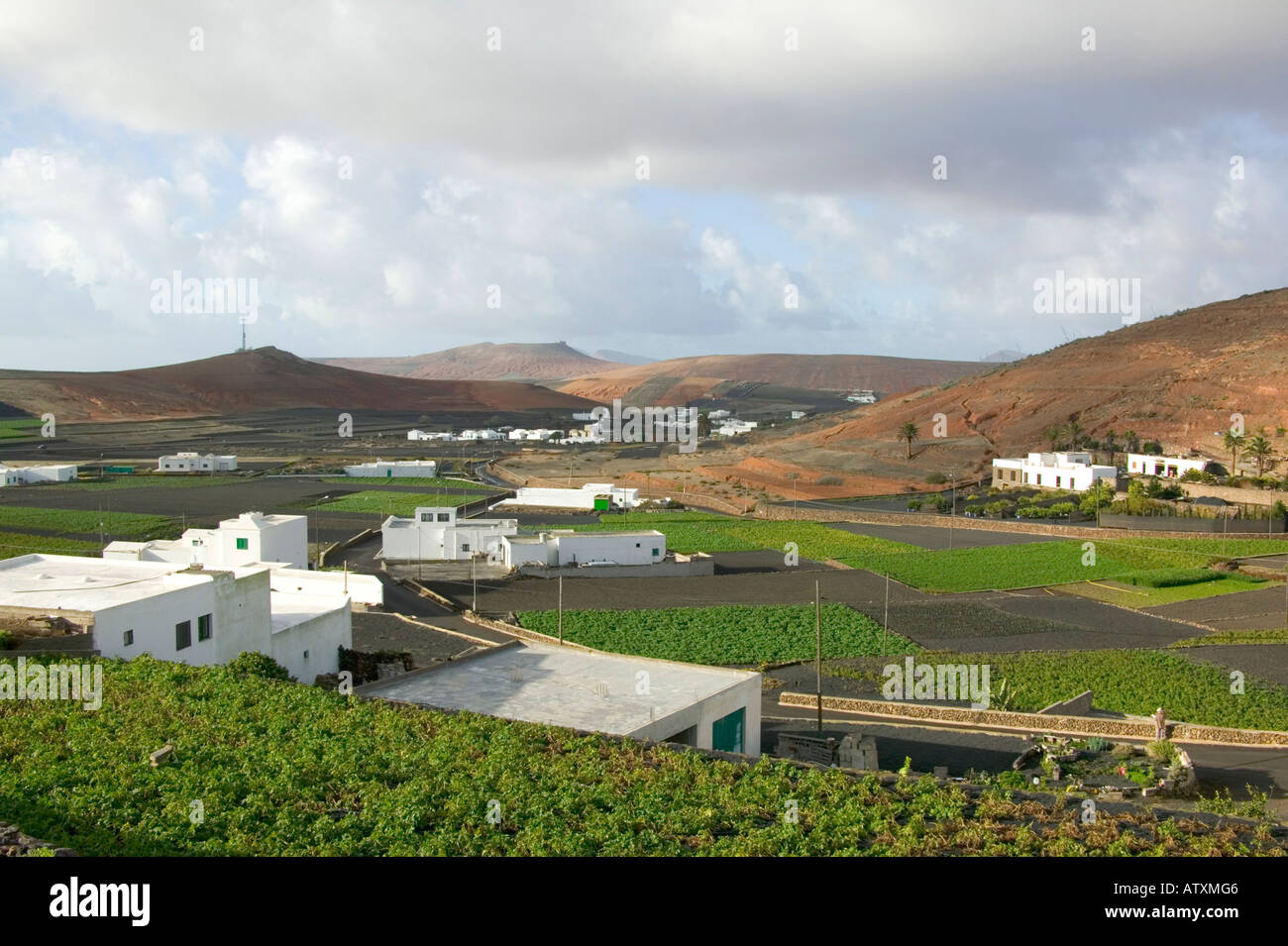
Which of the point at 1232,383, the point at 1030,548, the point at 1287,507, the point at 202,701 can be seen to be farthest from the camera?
the point at 1232,383

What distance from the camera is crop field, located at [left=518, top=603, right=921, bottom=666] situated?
28672mm

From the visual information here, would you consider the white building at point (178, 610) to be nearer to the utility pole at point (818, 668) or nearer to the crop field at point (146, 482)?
the utility pole at point (818, 668)

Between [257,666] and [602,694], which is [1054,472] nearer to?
[602,694]

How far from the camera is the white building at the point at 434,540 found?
138 ft

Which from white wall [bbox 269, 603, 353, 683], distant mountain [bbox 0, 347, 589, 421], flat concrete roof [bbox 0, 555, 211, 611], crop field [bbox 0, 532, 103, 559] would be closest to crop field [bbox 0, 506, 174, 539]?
crop field [bbox 0, 532, 103, 559]

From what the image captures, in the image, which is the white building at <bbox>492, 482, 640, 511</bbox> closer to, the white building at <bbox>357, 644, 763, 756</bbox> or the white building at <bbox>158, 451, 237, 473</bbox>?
the white building at <bbox>158, 451, 237, 473</bbox>

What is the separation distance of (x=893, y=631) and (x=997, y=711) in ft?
29.8

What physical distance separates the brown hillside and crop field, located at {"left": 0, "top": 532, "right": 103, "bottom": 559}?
51.8m

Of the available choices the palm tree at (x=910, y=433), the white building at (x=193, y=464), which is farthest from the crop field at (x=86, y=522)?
the palm tree at (x=910, y=433)

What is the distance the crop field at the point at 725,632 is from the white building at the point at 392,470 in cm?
4663
